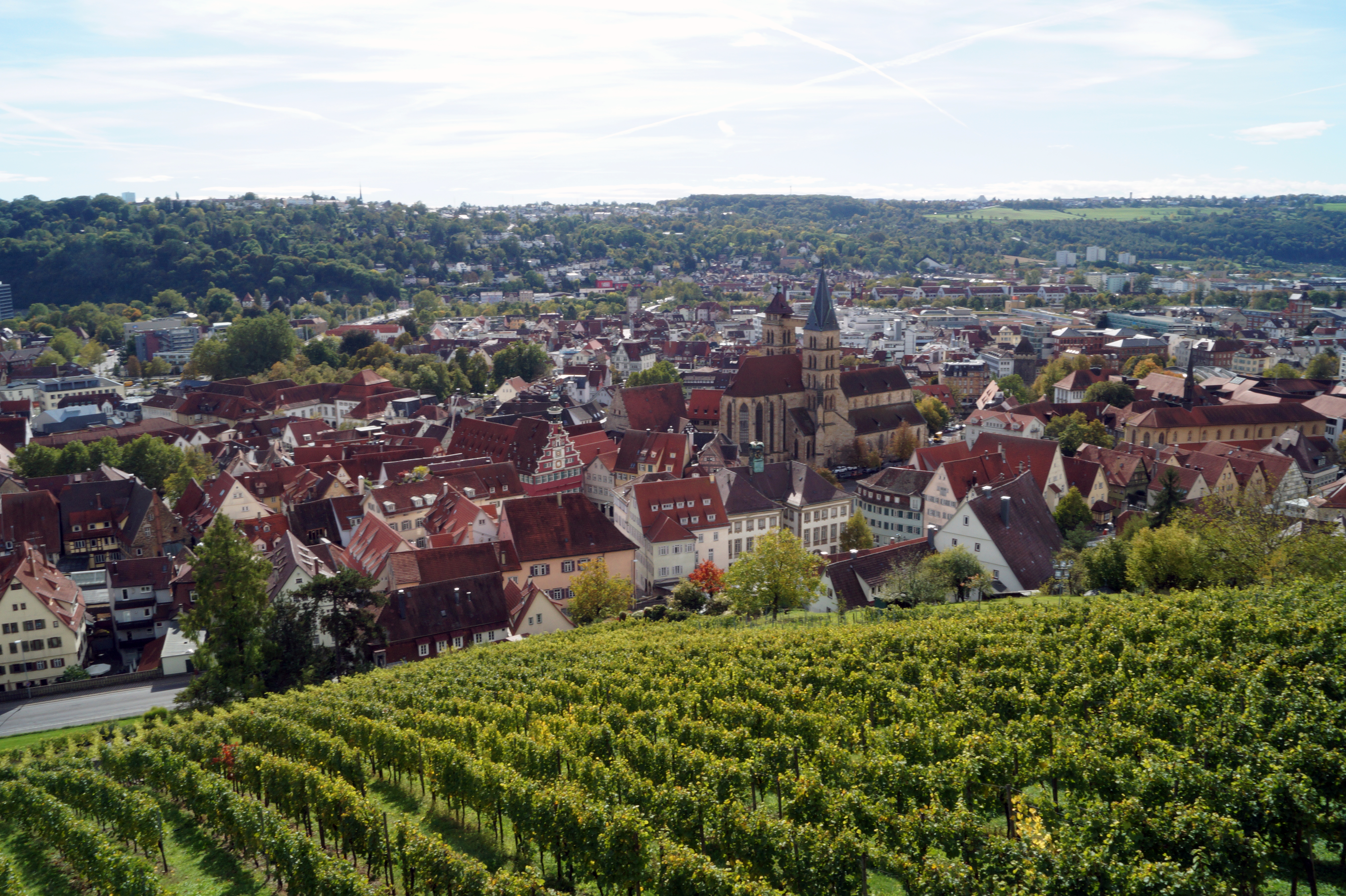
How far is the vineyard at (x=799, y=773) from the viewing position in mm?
20688

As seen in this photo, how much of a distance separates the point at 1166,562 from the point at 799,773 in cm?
3156

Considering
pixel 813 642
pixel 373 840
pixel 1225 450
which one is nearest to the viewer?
pixel 373 840

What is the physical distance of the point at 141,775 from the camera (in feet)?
114

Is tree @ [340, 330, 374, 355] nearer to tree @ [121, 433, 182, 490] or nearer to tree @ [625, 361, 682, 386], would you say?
tree @ [625, 361, 682, 386]

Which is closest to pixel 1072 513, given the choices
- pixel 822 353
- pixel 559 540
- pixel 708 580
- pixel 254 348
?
pixel 708 580

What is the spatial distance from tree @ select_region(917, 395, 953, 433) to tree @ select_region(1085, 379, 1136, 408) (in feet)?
59.2

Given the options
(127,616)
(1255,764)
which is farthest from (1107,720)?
(127,616)

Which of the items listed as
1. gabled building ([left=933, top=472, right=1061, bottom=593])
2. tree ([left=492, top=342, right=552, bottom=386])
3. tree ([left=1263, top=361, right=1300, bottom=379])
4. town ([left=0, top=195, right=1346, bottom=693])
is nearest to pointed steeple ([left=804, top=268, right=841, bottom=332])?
town ([left=0, top=195, right=1346, bottom=693])

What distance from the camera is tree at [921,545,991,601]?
55938 millimetres

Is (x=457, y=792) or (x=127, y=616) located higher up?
(x=457, y=792)

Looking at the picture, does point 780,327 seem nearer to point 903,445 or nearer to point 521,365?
point 903,445

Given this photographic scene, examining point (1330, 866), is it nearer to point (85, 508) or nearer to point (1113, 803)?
point (1113, 803)

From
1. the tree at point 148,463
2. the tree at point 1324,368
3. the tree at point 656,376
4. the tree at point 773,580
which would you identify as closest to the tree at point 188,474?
the tree at point 148,463

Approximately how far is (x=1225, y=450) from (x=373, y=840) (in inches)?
3559
